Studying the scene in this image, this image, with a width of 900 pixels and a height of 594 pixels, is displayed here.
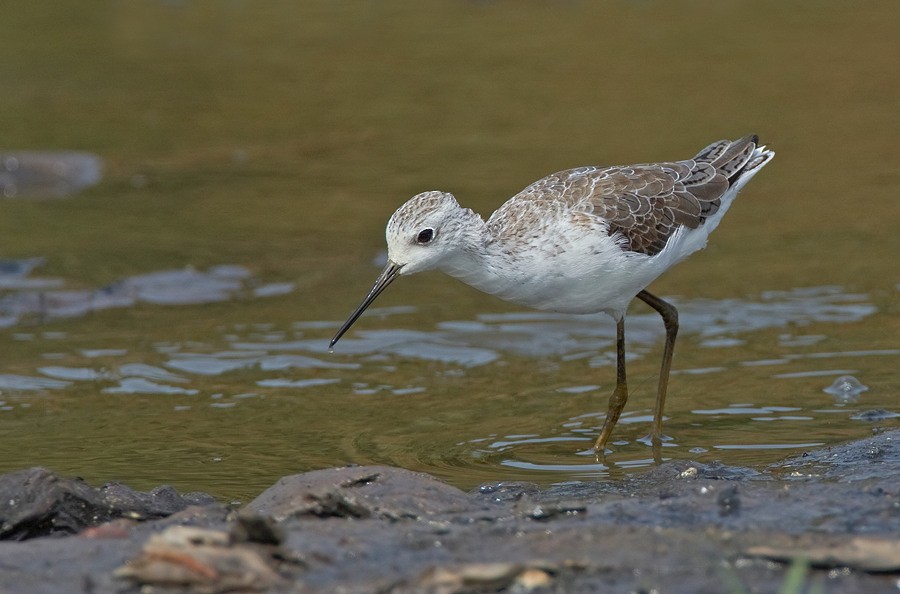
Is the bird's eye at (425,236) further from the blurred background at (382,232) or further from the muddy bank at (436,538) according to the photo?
the muddy bank at (436,538)

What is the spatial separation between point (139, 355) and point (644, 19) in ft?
40.0

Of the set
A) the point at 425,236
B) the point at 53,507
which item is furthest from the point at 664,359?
the point at 53,507

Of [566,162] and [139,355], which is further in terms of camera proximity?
[566,162]

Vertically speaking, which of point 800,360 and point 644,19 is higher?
point 644,19

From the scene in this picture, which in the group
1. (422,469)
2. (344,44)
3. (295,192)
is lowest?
(422,469)

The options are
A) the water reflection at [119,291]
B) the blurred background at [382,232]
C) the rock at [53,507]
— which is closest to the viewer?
the rock at [53,507]

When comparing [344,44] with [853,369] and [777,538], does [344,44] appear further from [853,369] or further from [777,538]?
[777,538]

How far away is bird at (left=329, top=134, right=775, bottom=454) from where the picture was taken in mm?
7125

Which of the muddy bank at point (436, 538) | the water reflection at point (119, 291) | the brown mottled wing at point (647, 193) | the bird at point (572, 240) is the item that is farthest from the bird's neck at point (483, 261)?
the water reflection at point (119, 291)

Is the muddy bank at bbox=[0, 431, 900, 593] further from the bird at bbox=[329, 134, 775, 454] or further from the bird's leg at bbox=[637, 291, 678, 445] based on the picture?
the bird's leg at bbox=[637, 291, 678, 445]

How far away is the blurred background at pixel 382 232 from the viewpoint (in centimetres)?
804

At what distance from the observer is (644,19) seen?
1961cm

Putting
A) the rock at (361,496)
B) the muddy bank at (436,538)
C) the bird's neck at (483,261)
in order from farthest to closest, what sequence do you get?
the bird's neck at (483,261) → the rock at (361,496) → the muddy bank at (436,538)

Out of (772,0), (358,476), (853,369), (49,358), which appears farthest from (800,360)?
(772,0)
